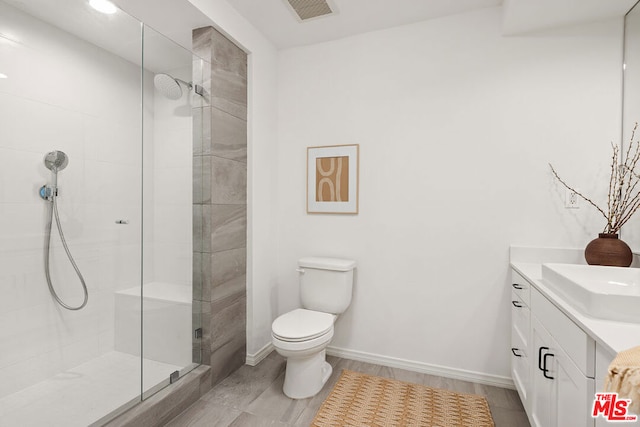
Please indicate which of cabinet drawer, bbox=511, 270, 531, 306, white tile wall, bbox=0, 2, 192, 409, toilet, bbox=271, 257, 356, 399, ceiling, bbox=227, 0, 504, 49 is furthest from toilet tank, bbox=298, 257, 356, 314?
ceiling, bbox=227, 0, 504, 49

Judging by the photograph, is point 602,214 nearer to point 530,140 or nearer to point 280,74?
point 530,140

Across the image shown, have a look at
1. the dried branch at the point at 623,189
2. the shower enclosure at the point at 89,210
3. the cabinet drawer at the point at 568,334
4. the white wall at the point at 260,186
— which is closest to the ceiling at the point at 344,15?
the white wall at the point at 260,186

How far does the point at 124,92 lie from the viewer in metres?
1.71

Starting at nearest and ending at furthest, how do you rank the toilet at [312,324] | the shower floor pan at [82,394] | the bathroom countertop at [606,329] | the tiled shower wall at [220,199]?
the bathroom countertop at [606,329], the shower floor pan at [82,394], the toilet at [312,324], the tiled shower wall at [220,199]

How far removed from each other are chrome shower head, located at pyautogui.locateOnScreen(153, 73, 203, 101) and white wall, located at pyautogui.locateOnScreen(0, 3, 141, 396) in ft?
0.39

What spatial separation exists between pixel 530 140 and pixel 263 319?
231cm

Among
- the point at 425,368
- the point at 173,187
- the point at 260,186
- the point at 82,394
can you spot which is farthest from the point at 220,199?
the point at 425,368

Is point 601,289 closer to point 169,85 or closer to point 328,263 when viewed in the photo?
point 328,263

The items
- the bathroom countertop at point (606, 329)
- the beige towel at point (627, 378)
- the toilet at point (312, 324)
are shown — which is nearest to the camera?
the beige towel at point (627, 378)

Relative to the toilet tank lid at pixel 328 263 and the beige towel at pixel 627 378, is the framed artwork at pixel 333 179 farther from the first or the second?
the beige towel at pixel 627 378

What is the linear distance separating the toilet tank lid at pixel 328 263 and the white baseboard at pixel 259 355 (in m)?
0.76

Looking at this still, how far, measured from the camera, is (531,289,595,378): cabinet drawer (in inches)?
37.8

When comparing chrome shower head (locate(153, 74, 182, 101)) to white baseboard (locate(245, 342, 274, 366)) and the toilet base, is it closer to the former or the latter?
the toilet base

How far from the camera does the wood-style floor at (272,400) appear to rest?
1724mm
